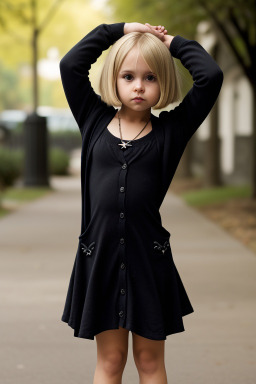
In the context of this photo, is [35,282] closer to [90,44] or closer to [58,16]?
[90,44]

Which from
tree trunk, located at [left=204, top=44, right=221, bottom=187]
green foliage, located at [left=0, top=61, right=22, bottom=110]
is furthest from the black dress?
green foliage, located at [left=0, top=61, right=22, bottom=110]

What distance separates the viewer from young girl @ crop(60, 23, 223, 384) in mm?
3564

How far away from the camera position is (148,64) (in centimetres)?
360

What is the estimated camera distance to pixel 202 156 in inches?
1149

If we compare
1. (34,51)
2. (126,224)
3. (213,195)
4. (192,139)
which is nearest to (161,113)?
(126,224)

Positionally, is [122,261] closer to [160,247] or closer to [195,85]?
[160,247]

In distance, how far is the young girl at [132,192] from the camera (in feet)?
11.7

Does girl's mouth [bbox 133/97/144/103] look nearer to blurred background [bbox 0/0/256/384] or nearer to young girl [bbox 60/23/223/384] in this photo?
young girl [bbox 60/23/223/384]

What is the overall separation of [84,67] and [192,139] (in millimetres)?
21932

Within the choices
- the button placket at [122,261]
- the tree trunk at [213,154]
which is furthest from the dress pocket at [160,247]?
the tree trunk at [213,154]

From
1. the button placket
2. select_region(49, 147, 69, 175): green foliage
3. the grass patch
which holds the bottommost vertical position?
select_region(49, 147, 69, 175): green foliage

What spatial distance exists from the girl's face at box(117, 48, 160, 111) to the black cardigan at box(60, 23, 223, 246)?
0.47 feet

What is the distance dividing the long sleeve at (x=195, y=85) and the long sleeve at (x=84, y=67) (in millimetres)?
284

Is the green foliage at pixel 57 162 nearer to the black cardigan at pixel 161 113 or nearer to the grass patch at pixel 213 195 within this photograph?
the grass patch at pixel 213 195
